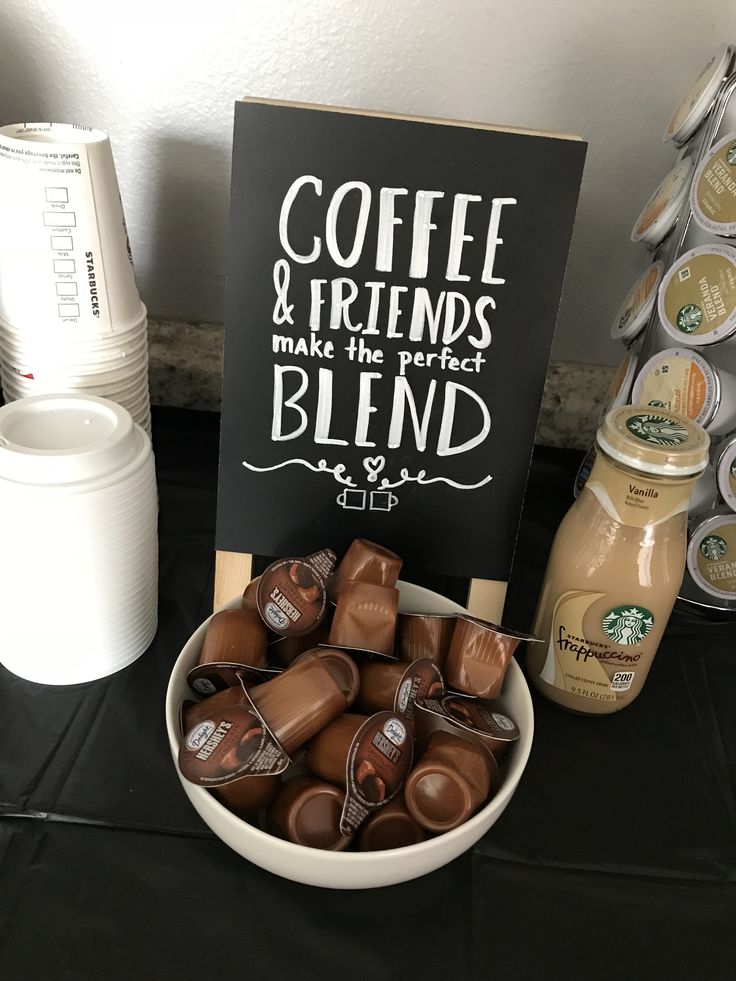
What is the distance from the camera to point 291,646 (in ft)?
2.75

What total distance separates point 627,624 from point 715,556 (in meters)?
0.30

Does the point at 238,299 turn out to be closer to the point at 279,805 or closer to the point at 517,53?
the point at 279,805

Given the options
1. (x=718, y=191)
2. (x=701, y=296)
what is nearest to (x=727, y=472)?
(x=701, y=296)

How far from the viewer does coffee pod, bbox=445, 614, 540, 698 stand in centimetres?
79

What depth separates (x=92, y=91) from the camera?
46.3 inches

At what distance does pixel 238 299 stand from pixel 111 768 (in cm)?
49

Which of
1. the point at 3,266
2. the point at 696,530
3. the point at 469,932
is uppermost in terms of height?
the point at 3,266

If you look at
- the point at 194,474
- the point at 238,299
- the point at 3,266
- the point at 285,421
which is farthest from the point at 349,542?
the point at 3,266

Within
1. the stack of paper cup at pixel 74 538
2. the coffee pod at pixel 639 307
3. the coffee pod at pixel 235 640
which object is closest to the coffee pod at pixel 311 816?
the coffee pod at pixel 235 640

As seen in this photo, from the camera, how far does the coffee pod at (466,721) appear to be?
727 millimetres

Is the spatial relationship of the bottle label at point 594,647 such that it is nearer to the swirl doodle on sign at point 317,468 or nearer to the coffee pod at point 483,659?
the coffee pod at point 483,659

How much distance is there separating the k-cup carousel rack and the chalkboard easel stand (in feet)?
0.96

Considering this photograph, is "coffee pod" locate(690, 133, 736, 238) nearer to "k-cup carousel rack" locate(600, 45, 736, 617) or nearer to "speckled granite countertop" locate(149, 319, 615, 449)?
"k-cup carousel rack" locate(600, 45, 736, 617)

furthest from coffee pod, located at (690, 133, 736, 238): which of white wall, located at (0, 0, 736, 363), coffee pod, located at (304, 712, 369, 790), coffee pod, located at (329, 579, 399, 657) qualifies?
coffee pod, located at (304, 712, 369, 790)
